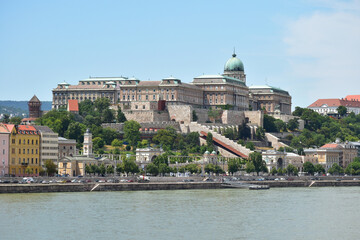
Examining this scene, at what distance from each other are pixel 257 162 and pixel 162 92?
3120 centimetres

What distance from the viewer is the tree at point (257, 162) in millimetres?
131125

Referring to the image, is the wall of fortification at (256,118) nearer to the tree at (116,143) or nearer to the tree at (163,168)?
the tree at (116,143)

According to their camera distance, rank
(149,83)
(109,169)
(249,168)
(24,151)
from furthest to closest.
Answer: (149,83), (249,168), (109,169), (24,151)

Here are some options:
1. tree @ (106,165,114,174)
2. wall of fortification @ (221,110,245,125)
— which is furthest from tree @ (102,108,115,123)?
tree @ (106,165,114,174)

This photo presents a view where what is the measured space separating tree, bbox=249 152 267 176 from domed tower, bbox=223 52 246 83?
55.8m

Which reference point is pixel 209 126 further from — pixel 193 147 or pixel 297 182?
Answer: pixel 297 182

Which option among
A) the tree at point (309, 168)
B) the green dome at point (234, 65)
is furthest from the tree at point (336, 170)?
the green dome at point (234, 65)

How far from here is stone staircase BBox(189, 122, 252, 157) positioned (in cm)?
14188

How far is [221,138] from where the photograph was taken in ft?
472

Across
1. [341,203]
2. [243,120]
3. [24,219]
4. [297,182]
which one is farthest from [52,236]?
[243,120]

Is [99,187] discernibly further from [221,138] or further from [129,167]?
[221,138]

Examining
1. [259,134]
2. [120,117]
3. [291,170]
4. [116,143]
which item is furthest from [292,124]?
[116,143]

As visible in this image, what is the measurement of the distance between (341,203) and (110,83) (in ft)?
288

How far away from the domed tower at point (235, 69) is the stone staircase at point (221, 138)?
135 feet
